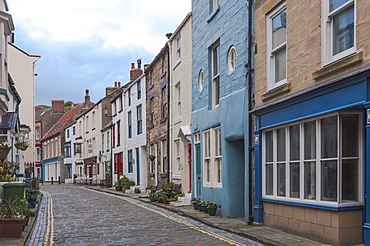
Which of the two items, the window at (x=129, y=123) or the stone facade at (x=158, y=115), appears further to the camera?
the window at (x=129, y=123)

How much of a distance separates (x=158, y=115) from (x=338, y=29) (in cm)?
1772

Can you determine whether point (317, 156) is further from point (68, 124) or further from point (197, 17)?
point (68, 124)

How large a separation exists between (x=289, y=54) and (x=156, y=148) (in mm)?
Result: 16697

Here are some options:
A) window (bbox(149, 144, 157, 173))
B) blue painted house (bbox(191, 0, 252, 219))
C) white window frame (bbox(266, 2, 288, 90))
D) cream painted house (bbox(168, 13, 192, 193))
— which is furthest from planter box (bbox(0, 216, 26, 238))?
window (bbox(149, 144, 157, 173))

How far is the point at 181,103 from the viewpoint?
70.9 ft

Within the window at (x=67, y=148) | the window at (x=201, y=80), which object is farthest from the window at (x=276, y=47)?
the window at (x=67, y=148)

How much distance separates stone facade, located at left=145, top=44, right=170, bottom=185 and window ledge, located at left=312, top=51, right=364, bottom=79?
48.9 ft

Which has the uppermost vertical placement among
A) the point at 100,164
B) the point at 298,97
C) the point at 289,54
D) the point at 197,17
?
the point at 197,17

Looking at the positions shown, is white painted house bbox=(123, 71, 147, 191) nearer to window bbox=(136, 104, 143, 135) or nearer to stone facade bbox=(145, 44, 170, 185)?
window bbox=(136, 104, 143, 135)

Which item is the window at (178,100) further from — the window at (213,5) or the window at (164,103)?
the window at (213,5)

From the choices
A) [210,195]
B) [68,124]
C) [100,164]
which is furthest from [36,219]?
[68,124]

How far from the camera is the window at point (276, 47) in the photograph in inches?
458

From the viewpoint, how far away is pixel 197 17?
1861 centimetres

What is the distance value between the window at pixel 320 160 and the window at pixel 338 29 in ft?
3.86
